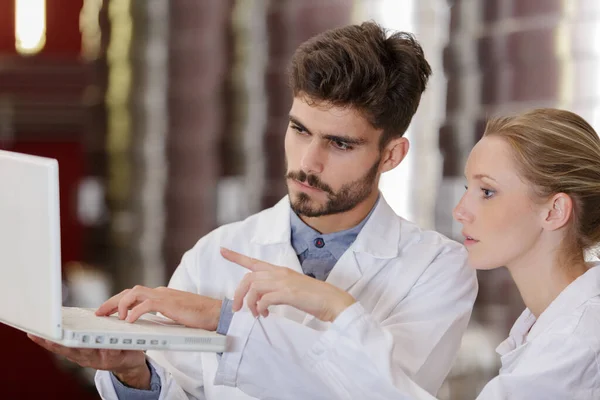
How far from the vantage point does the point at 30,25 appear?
4316mm

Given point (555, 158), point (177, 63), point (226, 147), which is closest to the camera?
point (555, 158)

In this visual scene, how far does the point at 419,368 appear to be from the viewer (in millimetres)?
1497

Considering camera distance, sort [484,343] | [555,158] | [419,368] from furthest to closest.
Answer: [484,343] → [419,368] → [555,158]

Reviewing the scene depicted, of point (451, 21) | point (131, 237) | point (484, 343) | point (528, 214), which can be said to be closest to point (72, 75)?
point (131, 237)

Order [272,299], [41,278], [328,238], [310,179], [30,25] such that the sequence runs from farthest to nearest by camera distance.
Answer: [30,25] < [328,238] < [310,179] < [272,299] < [41,278]

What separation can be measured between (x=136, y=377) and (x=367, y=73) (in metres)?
0.66

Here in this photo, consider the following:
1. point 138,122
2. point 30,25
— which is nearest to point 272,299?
point 138,122

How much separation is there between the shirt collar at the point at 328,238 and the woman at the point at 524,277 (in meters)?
0.30

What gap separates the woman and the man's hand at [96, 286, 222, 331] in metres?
0.07

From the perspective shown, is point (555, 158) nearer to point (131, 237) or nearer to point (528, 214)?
point (528, 214)

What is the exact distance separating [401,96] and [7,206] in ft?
2.49

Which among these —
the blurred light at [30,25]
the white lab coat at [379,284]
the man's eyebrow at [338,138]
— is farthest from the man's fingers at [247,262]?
the blurred light at [30,25]

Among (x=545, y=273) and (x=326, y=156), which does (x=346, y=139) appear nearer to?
(x=326, y=156)

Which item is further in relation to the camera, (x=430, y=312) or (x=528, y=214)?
(x=430, y=312)
